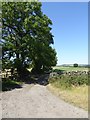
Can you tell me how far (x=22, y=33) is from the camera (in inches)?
1582

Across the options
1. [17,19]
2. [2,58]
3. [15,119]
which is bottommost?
[15,119]

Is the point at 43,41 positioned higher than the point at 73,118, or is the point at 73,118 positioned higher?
the point at 43,41

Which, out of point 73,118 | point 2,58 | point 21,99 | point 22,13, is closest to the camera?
point 73,118

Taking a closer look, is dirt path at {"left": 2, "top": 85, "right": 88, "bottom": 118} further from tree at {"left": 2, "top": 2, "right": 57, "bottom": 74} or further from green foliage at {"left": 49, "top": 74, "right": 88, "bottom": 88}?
tree at {"left": 2, "top": 2, "right": 57, "bottom": 74}

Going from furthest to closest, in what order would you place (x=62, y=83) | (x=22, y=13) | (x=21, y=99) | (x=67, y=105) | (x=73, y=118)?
(x=22, y=13) → (x=62, y=83) → (x=21, y=99) → (x=67, y=105) → (x=73, y=118)

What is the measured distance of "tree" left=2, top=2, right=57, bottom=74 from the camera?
3856 centimetres

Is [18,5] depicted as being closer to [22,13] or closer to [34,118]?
[22,13]

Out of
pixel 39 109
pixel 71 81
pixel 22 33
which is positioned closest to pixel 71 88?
pixel 71 81

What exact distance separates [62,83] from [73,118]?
13784 millimetres

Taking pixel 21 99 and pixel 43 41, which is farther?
pixel 43 41

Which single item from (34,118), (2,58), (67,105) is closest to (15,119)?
(34,118)

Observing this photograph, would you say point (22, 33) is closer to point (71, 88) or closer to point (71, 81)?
point (71, 81)

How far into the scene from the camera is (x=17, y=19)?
4012 cm

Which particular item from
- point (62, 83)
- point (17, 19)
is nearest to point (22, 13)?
point (17, 19)
